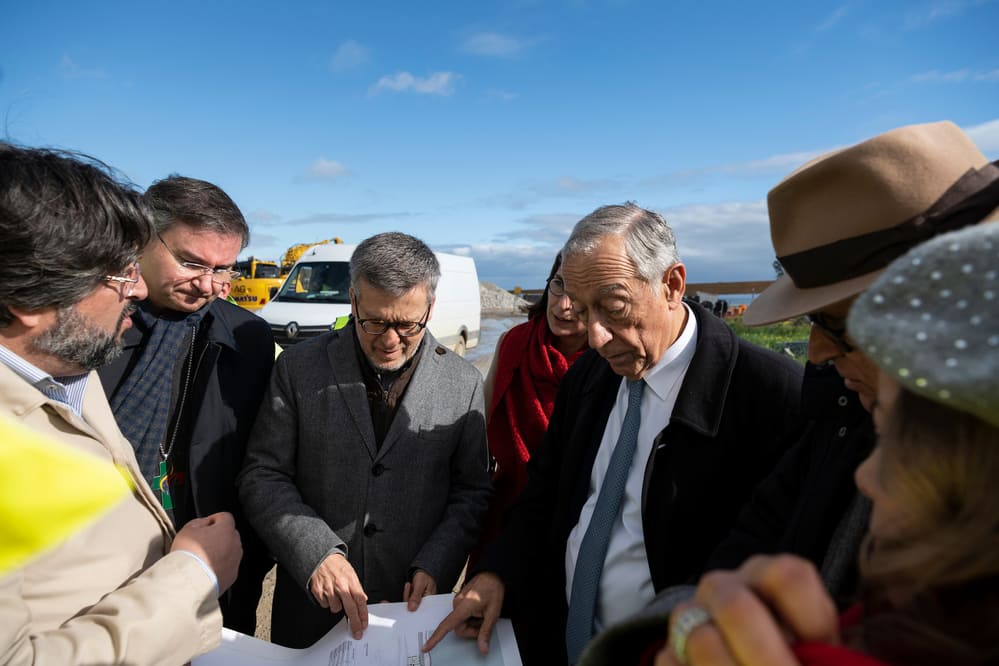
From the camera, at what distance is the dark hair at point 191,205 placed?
7.48ft

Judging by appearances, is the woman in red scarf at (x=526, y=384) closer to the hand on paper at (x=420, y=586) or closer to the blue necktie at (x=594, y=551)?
the hand on paper at (x=420, y=586)

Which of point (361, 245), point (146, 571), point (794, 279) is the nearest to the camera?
point (794, 279)

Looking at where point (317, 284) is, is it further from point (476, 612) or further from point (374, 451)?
point (476, 612)

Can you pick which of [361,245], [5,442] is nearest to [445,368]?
[361,245]

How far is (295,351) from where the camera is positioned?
92.4 inches

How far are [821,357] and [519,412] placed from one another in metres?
1.92

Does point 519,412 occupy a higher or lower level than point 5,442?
lower

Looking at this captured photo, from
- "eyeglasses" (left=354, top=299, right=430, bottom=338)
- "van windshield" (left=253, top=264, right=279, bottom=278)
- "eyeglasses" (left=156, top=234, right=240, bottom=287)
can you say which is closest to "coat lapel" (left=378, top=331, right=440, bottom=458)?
"eyeglasses" (left=354, top=299, right=430, bottom=338)

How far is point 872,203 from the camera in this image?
107 centimetres

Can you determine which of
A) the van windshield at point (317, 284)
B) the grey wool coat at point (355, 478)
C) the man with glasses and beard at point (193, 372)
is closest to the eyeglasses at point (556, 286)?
the grey wool coat at point (355, 478)

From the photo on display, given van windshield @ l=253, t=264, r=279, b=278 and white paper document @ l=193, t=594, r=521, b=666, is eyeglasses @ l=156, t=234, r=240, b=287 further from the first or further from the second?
van windshield @ l=253, t=264, r=279, b=278

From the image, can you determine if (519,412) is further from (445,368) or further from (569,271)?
(569,271)

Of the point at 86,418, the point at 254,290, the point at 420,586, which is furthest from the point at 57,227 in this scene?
the point at 254,290

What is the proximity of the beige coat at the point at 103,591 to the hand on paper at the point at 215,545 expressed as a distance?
0.05 m
